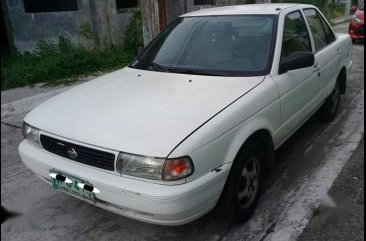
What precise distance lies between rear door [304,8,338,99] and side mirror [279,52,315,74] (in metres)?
0.73

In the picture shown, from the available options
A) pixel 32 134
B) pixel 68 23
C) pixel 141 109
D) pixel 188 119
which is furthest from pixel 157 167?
Answer: pixel 68 23

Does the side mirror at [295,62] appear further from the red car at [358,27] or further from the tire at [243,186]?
the red car at [358,27]

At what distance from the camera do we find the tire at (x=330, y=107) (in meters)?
4.82

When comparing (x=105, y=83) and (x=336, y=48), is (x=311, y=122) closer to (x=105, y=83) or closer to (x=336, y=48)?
(x=336, y=48)

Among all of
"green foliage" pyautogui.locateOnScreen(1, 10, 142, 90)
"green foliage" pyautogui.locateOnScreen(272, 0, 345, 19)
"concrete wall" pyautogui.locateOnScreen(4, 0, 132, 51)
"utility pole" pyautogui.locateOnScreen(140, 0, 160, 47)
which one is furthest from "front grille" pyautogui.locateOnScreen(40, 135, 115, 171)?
"green foliage" pyautogui.locateOnScreen(272, 0, 345, 19)

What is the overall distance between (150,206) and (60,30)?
23.9 feet

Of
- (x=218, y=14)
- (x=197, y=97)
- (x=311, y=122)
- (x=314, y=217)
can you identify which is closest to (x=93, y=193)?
(x=197, y=97)

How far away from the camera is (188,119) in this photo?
8.30 ft

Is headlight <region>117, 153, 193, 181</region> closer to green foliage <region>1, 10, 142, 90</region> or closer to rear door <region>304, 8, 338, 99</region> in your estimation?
rear door <region>304, 8, 338, 99</region>

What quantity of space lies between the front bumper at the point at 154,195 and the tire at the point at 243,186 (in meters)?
0.15

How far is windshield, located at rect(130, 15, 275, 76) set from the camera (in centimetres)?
333

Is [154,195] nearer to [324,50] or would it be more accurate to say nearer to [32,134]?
[32,134]

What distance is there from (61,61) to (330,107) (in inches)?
201

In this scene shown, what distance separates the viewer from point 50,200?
3451mm
